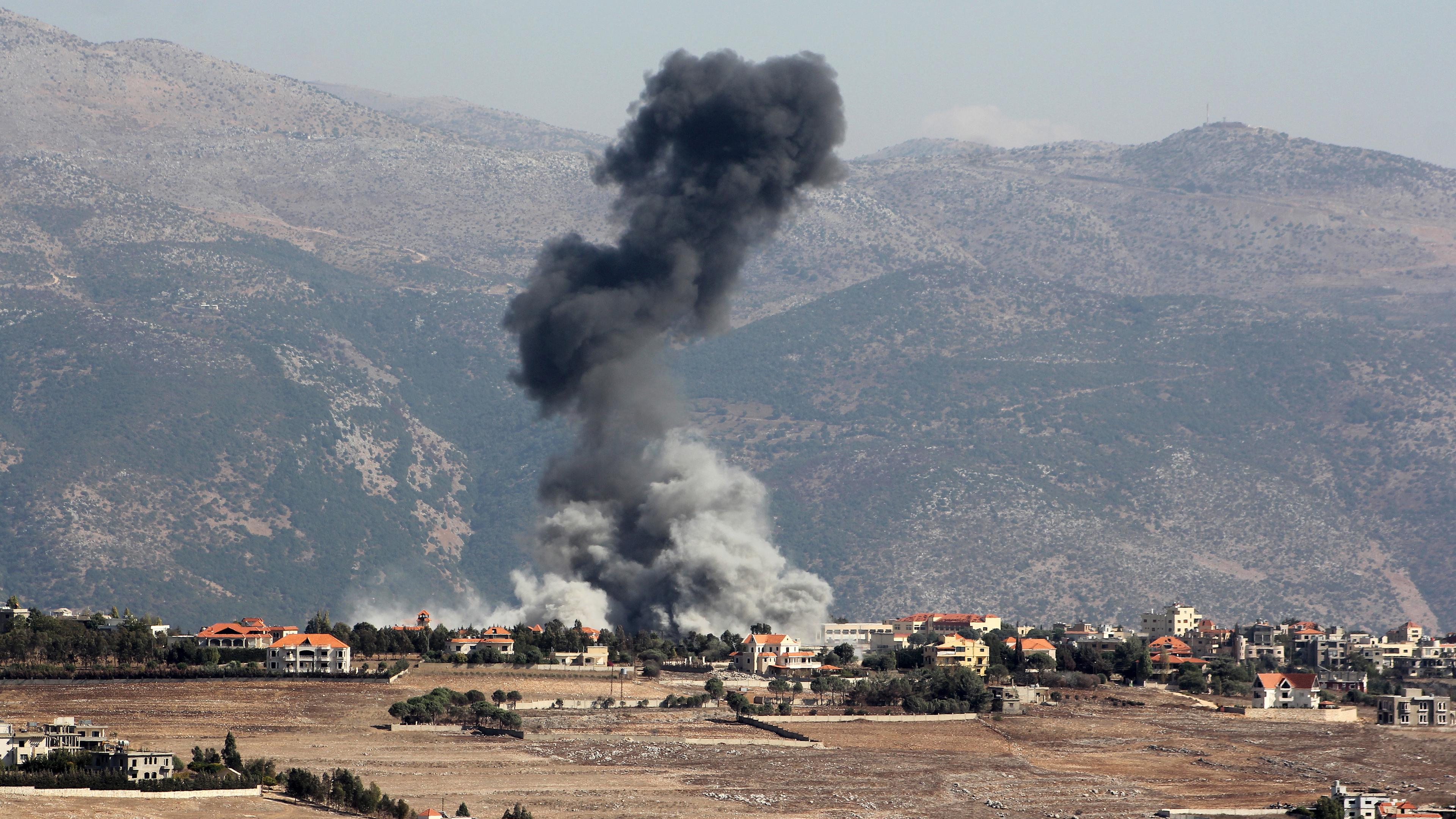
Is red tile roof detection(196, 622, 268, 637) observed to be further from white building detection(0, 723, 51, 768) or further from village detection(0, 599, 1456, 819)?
white building detection(0, 723, 51, 768)

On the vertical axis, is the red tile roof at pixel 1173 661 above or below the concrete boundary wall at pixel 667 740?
above

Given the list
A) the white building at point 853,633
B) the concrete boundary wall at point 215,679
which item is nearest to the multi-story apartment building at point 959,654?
the white building at point 853,633

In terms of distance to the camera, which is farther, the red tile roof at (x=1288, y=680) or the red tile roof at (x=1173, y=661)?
the red tile roof at (x=1173, y=661)

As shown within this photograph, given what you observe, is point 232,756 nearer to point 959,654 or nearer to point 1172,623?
point 959,654

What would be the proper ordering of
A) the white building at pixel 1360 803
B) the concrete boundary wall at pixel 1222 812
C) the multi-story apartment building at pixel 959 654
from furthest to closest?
1. the multi-story apartment building at pixel 959 654
2. the concrete boundary wall at pixel 1222 812
3. the white building at pixel 1360 803

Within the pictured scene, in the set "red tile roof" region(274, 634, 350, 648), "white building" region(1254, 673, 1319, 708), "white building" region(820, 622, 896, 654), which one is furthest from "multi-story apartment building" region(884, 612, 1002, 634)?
"red tile roof" region(274, 634, 350, 648)

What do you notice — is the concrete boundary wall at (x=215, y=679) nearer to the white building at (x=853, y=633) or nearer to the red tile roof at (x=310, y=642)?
the red tile roof at (x=310, y=642)

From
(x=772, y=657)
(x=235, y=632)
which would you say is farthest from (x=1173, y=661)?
Answer: (x=235, y=632)
